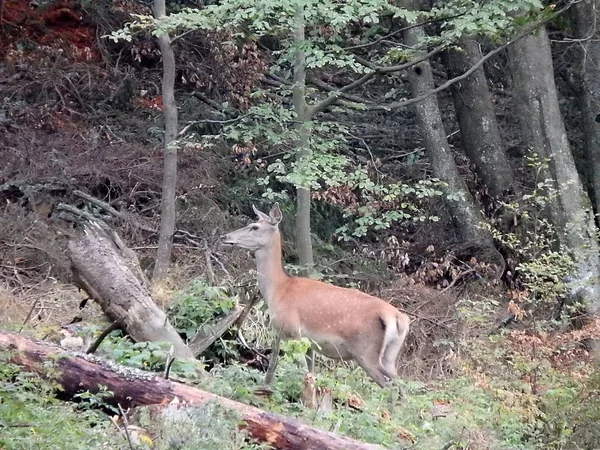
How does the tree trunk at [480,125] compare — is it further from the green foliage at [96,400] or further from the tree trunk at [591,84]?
the green foliage at [96,400]

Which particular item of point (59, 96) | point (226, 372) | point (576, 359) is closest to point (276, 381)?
point (226, 372)

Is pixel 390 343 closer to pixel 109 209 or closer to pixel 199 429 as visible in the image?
pixel 199 429

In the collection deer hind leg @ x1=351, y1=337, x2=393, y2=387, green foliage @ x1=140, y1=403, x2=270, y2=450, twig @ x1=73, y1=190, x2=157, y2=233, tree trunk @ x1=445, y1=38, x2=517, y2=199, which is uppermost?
tree trunk @ x1=445, y1=38, x2=517, y2=199

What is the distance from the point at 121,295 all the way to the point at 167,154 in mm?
4936

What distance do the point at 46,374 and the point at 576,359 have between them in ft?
17.0

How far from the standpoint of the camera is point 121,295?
26.7 ft

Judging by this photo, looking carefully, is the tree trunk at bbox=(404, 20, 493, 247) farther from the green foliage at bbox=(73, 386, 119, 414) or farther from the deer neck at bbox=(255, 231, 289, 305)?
the green foliage at bbox=(73, 386, 119, 414)

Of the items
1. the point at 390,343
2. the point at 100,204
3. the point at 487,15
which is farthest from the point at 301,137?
the point at 390,343

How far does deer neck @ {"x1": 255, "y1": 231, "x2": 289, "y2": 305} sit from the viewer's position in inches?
414

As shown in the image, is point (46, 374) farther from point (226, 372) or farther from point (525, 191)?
point (525, 191)

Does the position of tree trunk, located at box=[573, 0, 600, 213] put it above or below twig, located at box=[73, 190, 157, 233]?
above

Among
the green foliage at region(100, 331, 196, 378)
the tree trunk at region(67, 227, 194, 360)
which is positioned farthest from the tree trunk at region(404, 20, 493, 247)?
the green foliage at region(100, 331, 196, 378)

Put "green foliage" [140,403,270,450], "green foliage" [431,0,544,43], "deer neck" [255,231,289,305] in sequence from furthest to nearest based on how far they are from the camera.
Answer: "green foliage" [431,0,544,43]
"deer neck" [255,231,289,305]
"green foliage" [140,403,270,450]

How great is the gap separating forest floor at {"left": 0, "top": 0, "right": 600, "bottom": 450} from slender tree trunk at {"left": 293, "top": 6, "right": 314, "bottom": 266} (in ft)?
2.55
